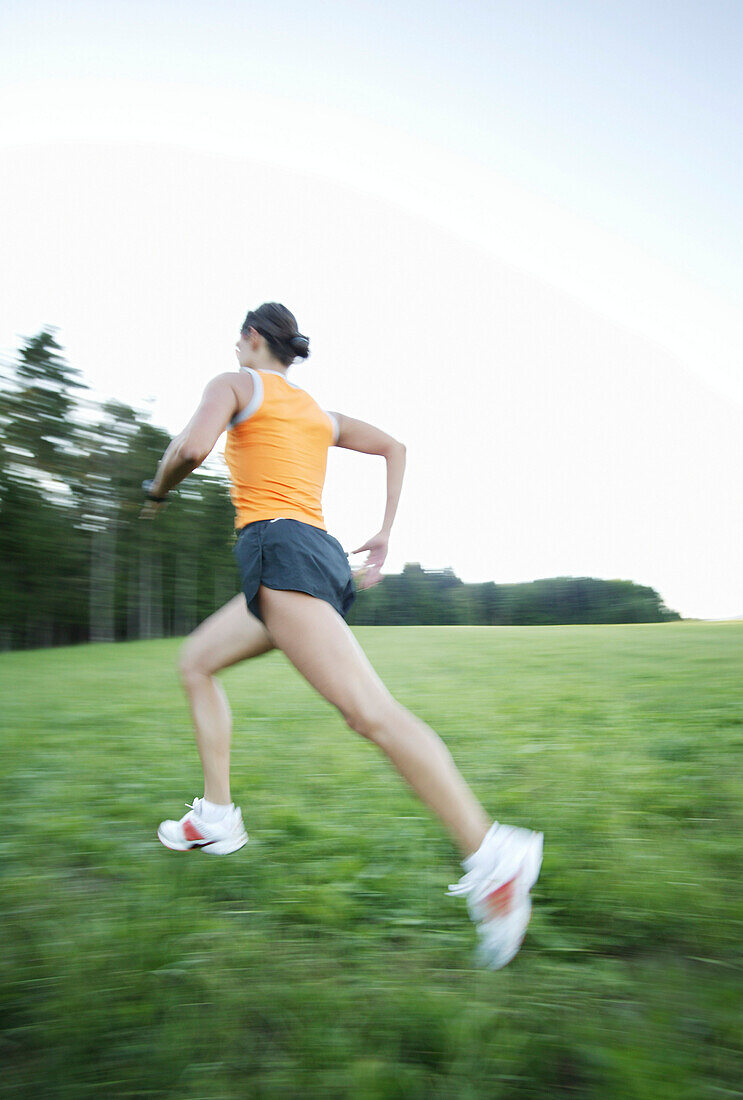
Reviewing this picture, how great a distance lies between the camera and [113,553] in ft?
108

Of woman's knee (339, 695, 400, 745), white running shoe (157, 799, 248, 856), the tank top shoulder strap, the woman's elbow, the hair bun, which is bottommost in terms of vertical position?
white running shoe (157, 799, 248, 856)

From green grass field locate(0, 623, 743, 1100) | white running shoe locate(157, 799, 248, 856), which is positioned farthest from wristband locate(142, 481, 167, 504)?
green grass field locate(0, 623, 743, 1100)

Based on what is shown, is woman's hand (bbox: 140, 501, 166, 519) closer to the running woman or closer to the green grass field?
the running woman

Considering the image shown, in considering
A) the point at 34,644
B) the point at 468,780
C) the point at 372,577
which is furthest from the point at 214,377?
the point at 34,644

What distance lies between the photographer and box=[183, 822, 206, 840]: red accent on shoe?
279 centimetres

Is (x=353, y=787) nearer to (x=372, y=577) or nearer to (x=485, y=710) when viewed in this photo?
(x=372, y=577)

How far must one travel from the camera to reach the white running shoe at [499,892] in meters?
2.02

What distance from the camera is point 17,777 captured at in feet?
15.1

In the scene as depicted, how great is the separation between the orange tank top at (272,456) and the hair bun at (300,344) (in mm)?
170

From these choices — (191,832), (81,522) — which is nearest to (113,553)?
(81,522)

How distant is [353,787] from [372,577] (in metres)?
1.90

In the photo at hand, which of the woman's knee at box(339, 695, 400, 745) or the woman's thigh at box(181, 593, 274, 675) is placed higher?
the woman's thigh at box(181, 593, 274, 675)

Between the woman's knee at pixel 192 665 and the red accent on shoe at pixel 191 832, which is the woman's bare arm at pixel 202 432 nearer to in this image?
the woman's knee at pixel 192 665

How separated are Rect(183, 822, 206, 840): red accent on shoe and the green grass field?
0.11 meters
